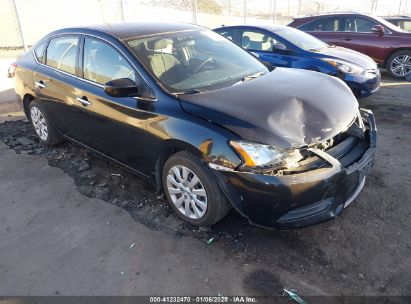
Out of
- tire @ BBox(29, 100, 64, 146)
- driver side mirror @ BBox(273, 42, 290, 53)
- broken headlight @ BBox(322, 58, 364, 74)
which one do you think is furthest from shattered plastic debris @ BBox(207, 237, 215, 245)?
driver side mirror @ BBox(273, 42, 290, 53)

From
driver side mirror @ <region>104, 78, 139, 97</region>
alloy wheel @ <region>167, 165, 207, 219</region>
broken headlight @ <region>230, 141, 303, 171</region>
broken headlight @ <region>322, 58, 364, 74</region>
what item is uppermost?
driver side mirror @ <region>104, 78, 139, 97</region>

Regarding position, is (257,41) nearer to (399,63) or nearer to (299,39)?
(299,39)

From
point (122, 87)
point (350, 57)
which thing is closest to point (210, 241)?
point (122, 87)

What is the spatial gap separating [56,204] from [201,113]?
1943mm

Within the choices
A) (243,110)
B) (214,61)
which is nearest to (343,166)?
(243,110)

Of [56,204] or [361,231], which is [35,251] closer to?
[56,204]

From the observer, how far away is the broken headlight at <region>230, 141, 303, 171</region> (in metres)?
2.60

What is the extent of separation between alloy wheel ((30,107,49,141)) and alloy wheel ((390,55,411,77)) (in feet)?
25.7

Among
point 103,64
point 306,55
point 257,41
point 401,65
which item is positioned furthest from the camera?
point 401,65

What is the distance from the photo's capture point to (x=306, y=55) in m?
6.45

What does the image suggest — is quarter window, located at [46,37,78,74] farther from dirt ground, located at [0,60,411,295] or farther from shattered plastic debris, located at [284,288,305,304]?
shattered plastic debris, located at [284,288,305,304]

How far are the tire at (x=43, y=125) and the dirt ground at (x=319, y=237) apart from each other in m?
0.65

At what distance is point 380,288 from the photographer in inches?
98.6

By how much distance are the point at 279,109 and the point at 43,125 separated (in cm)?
344
